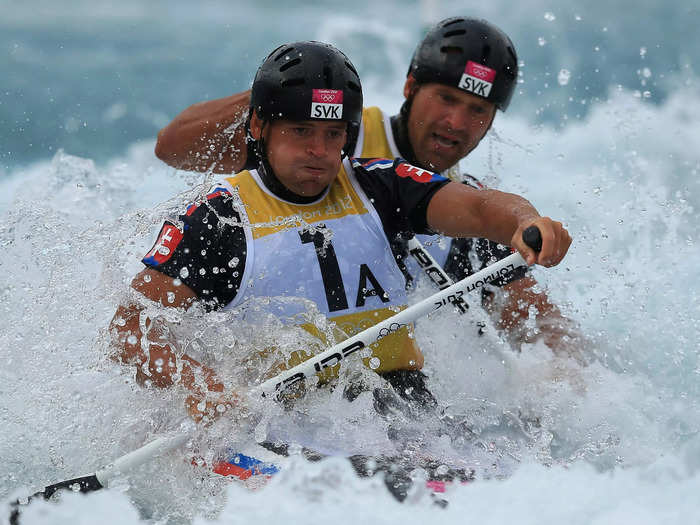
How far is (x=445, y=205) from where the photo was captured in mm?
2826

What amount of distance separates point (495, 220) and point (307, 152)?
2.22ft

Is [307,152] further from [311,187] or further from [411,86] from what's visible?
[411,86]

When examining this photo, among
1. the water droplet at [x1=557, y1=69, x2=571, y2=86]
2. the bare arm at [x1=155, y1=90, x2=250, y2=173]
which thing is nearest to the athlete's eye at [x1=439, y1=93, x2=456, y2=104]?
the bare arm at [x1=155, y1=90, x2=250, y2=173]

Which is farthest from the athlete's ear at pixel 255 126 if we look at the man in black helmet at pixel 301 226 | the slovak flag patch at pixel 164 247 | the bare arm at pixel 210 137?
the bare arm at pixel 210 137

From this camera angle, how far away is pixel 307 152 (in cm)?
286

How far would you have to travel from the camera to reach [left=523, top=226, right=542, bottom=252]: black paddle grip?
235 centimetres

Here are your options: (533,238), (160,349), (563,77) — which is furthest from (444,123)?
(563,77)

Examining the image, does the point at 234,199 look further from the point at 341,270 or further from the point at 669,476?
the point at 669,476

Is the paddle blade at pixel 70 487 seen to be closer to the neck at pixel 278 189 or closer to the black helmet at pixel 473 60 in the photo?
the neck at pixel 278 189

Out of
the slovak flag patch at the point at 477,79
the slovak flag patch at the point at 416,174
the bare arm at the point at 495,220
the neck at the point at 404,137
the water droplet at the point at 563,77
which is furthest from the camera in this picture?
the water droplet at the point at 563,77

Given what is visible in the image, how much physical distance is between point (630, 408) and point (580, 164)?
15.1ft

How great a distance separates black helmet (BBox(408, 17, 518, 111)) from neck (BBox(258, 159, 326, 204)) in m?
1.06

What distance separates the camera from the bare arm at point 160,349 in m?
2.69

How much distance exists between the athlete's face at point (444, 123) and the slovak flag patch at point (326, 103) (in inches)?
37.9
